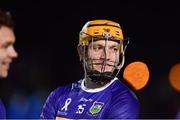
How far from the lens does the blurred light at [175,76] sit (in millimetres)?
6395

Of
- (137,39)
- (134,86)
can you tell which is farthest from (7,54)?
(137,39)

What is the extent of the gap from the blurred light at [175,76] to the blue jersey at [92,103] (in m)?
3.29

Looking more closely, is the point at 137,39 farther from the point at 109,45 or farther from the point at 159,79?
the point at 109,45

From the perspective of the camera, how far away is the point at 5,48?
2.69 meters

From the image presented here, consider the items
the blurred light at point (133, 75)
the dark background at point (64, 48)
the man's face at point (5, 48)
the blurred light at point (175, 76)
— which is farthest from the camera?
the blurred light at point (175, 76)

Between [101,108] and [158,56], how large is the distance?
341 cm

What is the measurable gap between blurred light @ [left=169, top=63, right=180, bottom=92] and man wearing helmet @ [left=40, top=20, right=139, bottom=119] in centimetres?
332

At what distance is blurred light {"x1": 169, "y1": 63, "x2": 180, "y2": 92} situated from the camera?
252 inches

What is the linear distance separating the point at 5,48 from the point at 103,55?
632mm

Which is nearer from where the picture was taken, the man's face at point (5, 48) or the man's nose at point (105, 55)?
the man's face at point (5, 48)

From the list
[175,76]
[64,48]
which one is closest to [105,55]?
[64,48]

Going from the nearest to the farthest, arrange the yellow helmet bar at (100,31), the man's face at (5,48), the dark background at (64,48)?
the man's face at (5,48)
the yellow helmet bar at (100,31)
the dark background at (64,48)

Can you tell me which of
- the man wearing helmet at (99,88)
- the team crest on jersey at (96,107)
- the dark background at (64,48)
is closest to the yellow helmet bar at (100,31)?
the man wearing helmet at (99,88)

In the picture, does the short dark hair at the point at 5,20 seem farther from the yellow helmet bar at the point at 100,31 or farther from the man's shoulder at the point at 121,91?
the man's shoulder at the point at 121,91
